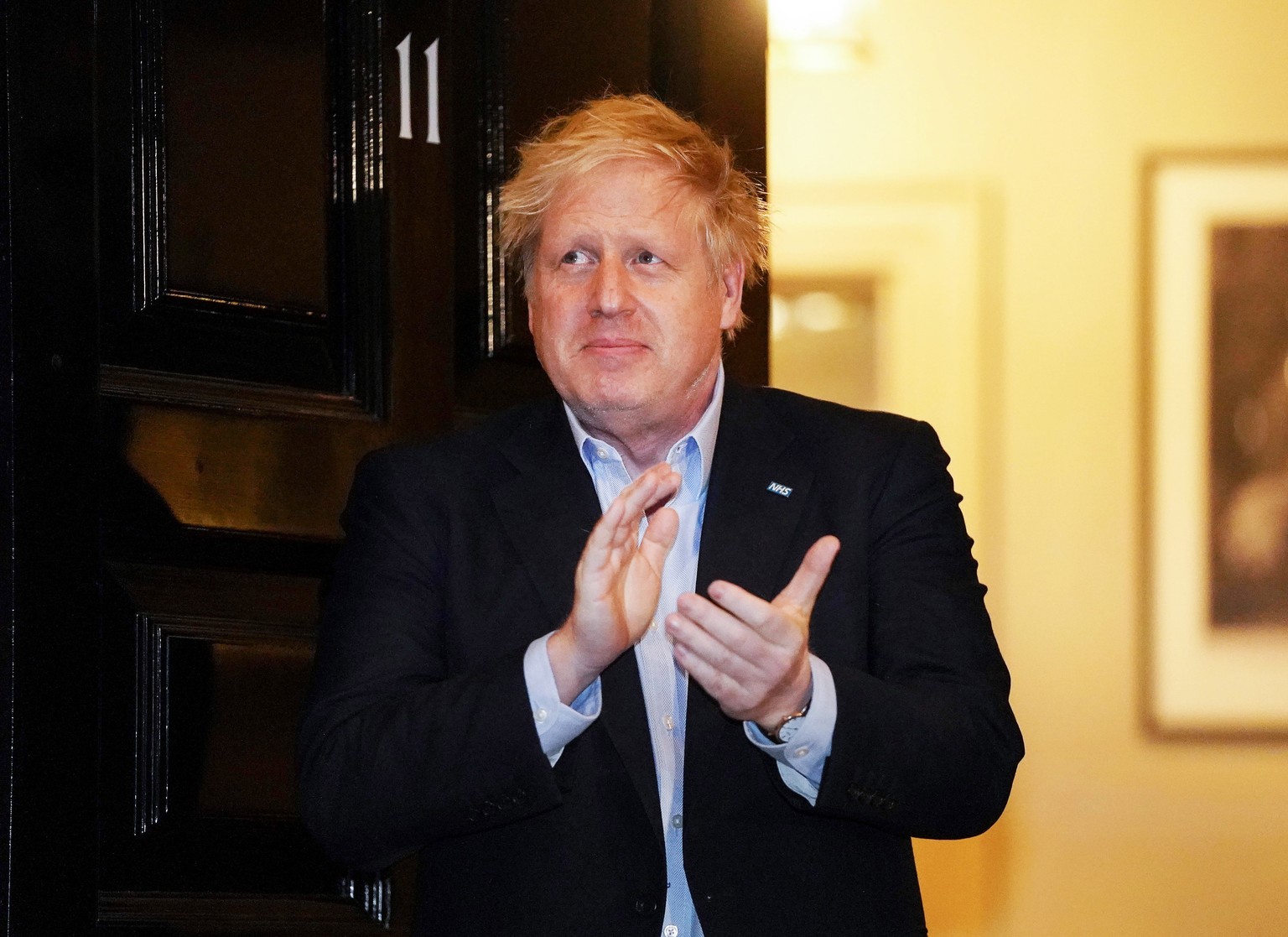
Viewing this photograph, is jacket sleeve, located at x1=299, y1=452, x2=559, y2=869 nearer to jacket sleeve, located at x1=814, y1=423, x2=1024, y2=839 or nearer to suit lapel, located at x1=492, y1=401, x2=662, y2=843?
suit lapel, located at x1=492, y1=401, x2=662, y2=843

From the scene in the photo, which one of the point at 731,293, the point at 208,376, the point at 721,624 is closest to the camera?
the point at 721,624

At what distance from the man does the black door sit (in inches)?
7.5

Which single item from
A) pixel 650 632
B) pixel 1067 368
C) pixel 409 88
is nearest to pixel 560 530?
pixel 650 632

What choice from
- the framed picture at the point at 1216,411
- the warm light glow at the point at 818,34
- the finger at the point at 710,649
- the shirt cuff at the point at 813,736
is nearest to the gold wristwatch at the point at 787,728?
the shirt cuff at the point at 813,736

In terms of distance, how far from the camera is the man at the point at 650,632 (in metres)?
1.51

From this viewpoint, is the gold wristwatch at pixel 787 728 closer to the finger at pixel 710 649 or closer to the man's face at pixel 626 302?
the finger at pixel 710 649

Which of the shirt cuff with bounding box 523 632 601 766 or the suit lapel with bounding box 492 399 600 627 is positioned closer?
the shirt cuff with bounding box 523 632 601 766

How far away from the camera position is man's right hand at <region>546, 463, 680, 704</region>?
1.43 m

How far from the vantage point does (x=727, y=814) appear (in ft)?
5.34

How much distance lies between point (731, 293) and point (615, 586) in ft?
2.22

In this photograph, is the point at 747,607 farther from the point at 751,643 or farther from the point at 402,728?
the point at 402,728

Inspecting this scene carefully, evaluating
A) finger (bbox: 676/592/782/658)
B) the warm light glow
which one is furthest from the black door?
the warm light glow

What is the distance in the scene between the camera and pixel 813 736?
1513 millimetres

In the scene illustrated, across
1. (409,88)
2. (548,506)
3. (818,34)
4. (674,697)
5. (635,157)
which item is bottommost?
(674,697)
